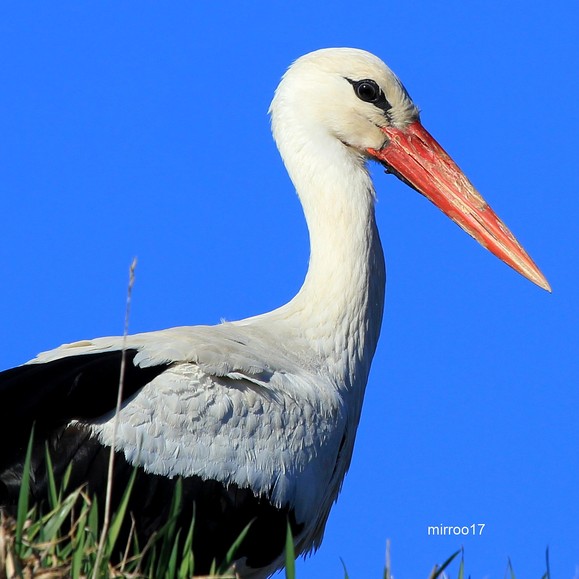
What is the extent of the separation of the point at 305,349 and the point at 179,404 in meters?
0.90

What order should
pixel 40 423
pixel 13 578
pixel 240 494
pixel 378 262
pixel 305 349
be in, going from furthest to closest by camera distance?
pixel 378 262
pixel 305 349
pixel 240 494
pixel 40 423
pixel 13 578

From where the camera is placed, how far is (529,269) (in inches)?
232

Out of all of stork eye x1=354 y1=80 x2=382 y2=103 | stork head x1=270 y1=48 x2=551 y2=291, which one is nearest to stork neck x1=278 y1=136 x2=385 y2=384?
stork head x1=270 y1=48 x2=551 y2=291

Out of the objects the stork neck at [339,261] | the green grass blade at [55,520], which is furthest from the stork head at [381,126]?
the green grass blade at [55,520]

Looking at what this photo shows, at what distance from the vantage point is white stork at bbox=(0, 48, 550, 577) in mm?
4484

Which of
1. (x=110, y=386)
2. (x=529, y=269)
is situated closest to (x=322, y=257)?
(x=529, y=269)

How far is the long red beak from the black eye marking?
0.53ft

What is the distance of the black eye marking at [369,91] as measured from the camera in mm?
5941

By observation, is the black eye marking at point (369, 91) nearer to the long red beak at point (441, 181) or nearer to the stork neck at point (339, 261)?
the long red beak at point (441, 181)

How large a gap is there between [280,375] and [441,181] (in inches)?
66.4

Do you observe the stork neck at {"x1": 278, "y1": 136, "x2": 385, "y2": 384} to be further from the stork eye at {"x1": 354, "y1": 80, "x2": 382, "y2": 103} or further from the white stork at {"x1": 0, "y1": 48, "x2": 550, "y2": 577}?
the stork eye at {"x1": 354, "y1": 80, "x2": 382, "y2": 103}

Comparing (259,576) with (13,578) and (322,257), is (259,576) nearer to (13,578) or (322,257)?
(322,257)

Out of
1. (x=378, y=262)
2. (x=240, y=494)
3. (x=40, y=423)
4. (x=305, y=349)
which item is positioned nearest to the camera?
(x=40, y=423)

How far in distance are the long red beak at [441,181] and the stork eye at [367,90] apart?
189 mm
